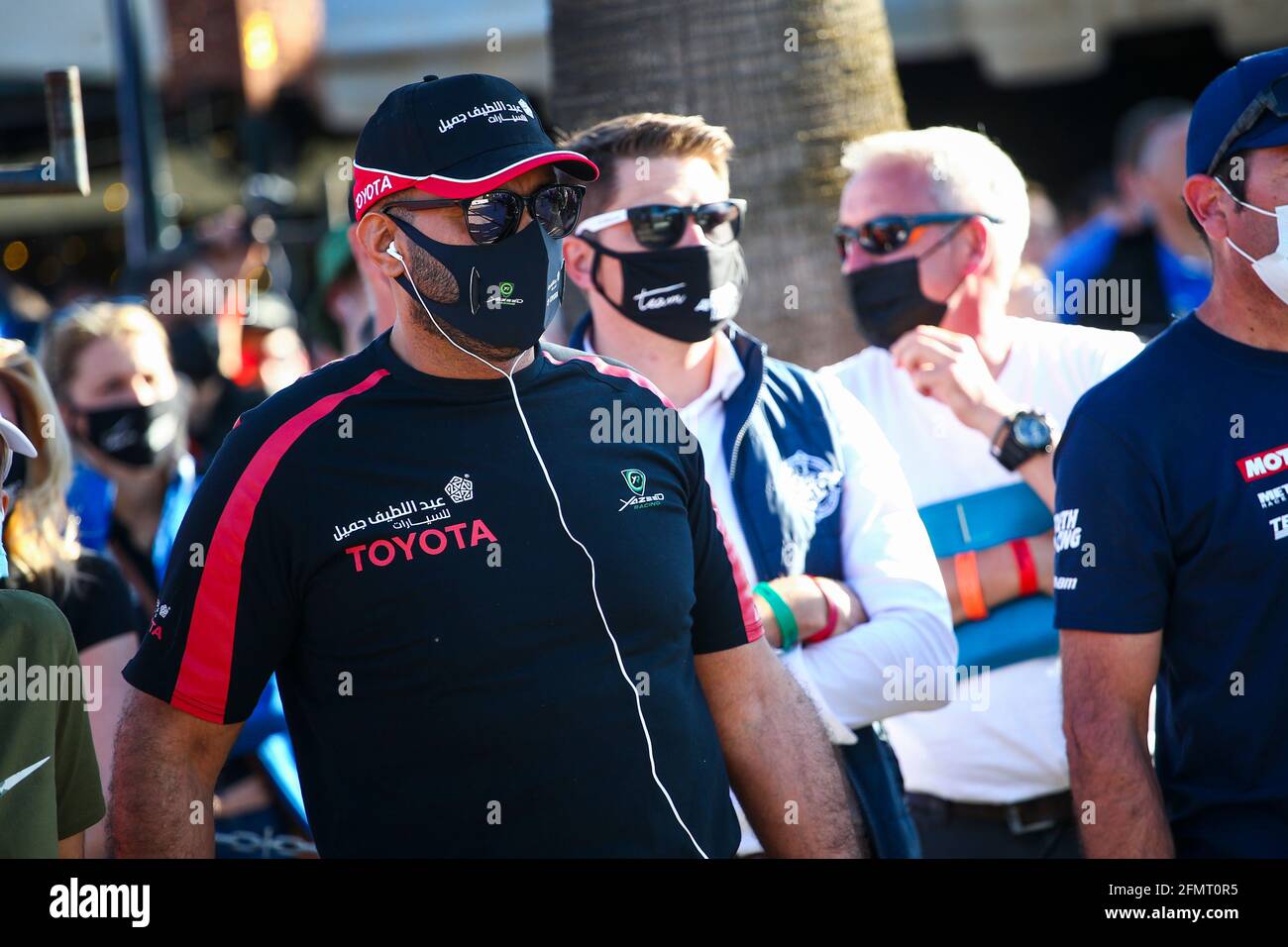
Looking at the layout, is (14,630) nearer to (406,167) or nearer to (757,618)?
(406,167)

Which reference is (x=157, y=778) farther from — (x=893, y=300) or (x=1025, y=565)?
(x=893, y=300)

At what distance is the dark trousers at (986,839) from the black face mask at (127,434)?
238cm

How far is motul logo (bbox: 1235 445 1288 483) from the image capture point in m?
2.59

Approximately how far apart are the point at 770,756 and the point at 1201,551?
86 centimetres

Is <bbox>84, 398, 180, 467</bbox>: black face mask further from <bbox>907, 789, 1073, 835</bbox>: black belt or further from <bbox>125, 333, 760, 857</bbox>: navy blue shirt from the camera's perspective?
<bbox>907, 789, 1073, 835</bbox>: black belt

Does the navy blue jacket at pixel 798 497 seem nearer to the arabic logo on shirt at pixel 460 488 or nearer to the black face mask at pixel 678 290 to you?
the black face mask at pixel 678 290

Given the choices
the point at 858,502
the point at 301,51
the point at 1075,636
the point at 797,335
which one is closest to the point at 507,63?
the point at 301,51

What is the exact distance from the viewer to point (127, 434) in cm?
418

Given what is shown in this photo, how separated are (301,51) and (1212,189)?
10006mm

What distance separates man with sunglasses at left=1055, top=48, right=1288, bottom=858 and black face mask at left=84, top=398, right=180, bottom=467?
2.65 m

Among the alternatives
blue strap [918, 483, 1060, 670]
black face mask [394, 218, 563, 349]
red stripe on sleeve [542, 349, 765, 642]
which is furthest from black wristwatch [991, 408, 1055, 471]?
black face mask [394, 218, 563, 349]

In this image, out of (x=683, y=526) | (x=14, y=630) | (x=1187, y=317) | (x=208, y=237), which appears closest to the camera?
(x=14, y=630)

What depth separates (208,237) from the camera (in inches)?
285
